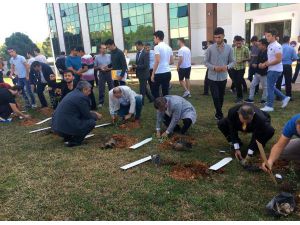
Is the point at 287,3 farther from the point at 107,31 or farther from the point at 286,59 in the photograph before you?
the point at 107,31

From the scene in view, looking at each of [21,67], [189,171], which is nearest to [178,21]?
[21,67]

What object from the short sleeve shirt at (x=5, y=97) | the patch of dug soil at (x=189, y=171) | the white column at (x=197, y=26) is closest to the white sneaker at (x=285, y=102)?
the patch of dug soil at (x=189, y=171)

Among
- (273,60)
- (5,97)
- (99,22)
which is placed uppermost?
(99,22)

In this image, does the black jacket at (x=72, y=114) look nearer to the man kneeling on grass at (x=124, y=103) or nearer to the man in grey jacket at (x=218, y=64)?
the man kneeling on grass at (x=124, y=103)

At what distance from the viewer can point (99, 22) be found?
3816 centimetres

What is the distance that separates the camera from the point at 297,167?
4.06 m

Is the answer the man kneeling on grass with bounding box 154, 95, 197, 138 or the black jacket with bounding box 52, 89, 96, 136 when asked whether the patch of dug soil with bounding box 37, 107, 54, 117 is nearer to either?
the black jacket with bounding box 52, 89, 96, 136

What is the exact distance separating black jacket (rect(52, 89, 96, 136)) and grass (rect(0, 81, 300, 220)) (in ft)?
1.29

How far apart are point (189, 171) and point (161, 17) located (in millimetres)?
29792

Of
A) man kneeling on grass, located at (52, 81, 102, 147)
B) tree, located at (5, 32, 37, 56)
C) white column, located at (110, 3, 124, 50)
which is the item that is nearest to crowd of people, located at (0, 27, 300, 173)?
man kneeling on grass, located at (52, 81, 102, 147)

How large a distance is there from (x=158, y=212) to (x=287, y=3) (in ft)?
77.4

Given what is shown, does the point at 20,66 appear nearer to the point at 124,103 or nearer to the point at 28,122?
the point at 28,122

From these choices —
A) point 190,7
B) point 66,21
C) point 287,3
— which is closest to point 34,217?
point 287,3

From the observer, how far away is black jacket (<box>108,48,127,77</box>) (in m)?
7.64
